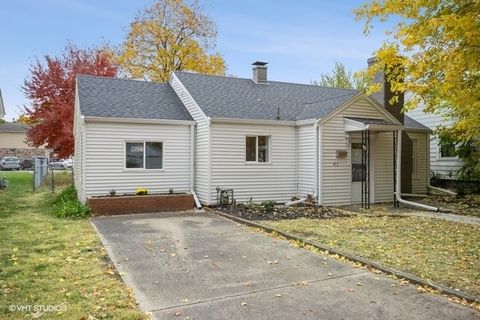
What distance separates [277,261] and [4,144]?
197 ft

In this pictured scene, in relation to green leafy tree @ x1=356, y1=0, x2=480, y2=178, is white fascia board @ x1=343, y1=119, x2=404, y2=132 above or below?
below

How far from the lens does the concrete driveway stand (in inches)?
184

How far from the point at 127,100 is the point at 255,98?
503 centimetres

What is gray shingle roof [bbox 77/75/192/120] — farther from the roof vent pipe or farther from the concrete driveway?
the concrete driveway

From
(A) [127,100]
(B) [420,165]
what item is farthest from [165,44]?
(B) [420,165]

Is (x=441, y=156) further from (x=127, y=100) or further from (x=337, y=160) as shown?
(x=127, y=100)

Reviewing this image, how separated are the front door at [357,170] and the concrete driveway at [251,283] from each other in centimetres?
697

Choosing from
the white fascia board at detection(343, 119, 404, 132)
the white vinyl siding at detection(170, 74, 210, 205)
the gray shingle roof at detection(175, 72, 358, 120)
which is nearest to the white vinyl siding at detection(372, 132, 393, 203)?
the white fascia board at detection(343, 119, 404, 132)

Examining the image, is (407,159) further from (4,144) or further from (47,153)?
(4,144)

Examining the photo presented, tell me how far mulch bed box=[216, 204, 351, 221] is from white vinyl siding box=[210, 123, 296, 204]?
87 centimetres

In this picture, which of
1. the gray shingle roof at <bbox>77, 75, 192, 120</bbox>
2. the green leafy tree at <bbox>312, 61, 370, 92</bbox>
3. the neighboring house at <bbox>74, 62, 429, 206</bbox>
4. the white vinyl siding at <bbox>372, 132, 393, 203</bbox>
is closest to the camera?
the neighboring house at <bbox>74, 62, 429, 206</bbox>

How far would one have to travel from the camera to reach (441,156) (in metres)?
20.7

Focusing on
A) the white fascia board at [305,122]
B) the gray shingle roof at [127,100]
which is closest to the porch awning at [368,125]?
the white fascia board at [305,122]

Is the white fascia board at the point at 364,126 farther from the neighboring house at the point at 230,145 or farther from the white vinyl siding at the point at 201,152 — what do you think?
the white vinyl siding at the point at 201,152
